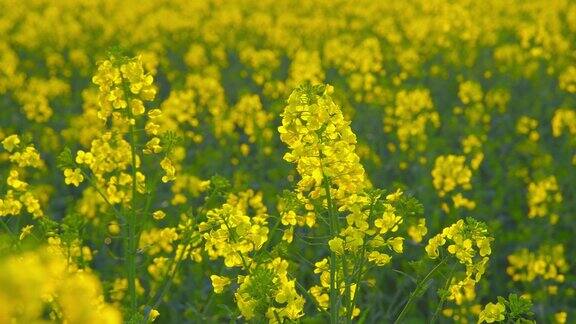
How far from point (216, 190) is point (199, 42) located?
10.8 metres

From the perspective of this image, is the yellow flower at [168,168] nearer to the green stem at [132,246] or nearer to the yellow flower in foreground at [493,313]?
the green stem at [132,246]

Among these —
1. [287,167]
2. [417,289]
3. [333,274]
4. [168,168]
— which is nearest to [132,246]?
[168,168]

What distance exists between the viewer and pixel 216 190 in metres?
2.83

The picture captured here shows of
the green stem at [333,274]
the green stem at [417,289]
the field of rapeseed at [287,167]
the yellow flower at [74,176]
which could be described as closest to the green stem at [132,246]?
the field of rapeseed at [287,167]

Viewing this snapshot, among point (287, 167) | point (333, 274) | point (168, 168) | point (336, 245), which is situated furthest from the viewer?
point (287, 167)

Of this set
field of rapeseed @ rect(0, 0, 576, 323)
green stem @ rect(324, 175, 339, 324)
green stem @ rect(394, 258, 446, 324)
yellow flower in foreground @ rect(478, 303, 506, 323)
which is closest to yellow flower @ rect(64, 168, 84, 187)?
field of rapeseed @ rect(0, 0, 576, 323)

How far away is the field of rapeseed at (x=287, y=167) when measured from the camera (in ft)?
7.77

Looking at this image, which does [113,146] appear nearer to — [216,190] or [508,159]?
[216,190]

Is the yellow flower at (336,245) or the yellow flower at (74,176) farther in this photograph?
the yellow flower at (74,176)

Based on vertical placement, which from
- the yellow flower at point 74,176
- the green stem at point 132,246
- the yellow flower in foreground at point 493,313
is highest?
the yellow flower at point 74,176

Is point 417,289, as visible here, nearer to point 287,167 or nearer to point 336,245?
point 336,245

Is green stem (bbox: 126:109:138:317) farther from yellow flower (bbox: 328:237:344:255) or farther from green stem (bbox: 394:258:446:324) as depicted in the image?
green stem (bbox: 394:258:446:324)

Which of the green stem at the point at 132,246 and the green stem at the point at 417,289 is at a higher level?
the green stem at the point at 132,246

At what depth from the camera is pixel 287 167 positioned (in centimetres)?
663
